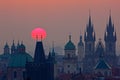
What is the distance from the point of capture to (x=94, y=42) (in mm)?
182250

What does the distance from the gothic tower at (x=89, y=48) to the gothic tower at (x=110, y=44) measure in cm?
254

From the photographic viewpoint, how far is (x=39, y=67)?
92.6 meters

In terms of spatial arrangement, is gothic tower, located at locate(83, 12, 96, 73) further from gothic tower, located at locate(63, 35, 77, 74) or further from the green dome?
the green dome

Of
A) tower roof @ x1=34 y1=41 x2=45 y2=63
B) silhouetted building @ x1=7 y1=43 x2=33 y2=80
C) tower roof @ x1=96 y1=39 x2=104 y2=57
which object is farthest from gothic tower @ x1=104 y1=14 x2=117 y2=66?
tower roof @ x1=34 y1=41 x2=45 y2=63

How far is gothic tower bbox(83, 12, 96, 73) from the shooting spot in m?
171

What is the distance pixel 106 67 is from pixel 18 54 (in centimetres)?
3088

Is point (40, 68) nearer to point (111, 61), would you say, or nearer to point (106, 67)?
point (106, 67)

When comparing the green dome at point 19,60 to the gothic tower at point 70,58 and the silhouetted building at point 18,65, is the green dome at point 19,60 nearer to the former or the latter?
the silhouetted building at point 18,65

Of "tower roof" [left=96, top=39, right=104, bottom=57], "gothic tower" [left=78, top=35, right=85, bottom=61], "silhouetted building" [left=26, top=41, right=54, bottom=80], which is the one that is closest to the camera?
"silhouetted building" [left=26, top=41, right=54, bottom=80]

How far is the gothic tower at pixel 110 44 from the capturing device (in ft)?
574

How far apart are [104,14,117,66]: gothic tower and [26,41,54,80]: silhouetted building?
74639mm

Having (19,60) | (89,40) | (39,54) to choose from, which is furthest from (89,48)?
(39,54)

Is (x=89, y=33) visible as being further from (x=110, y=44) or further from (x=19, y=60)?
(x=19, y=60)

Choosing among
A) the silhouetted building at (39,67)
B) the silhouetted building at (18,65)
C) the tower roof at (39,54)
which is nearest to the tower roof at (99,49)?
the silhouetted building at (18,65)
